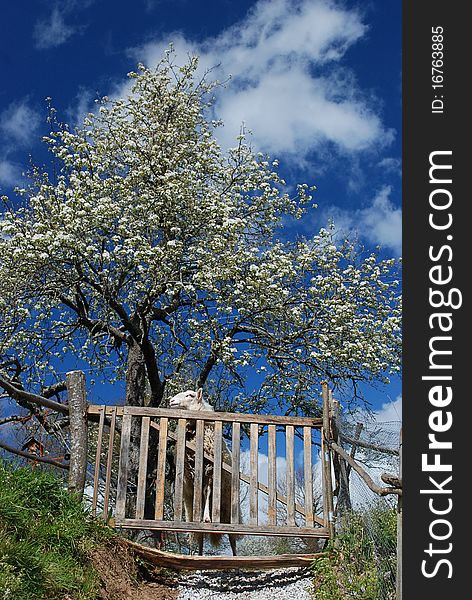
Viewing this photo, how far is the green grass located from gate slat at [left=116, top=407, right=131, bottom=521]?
569 mm

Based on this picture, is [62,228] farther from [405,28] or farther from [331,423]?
[405,28]

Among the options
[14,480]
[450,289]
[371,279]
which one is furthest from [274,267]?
[450,289]

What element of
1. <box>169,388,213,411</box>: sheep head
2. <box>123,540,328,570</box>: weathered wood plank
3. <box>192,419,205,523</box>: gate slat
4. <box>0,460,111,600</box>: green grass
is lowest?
<box>123,540,328,570</box>: weathered wood plank

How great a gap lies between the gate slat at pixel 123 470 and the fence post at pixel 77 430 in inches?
15.6

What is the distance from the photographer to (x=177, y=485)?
8172mm

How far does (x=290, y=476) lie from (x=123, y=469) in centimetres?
190

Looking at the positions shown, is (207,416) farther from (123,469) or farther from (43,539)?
(43,539)

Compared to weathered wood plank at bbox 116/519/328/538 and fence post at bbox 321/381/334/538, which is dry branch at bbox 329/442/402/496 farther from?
weathered wood plank at bbox 116/519/328/538

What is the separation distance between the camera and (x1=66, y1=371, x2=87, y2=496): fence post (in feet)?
26.0

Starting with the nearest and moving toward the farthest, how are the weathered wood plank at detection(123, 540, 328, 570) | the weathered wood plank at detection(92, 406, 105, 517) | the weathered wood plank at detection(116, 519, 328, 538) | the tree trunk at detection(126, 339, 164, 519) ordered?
the weathered wood plank at detection(92, 406, 105, 517), the weathered wood plank at detection(116, 519, 328, 538), the weathered wood plank at detection(123, 540, 328, 570), the tree trunk at detection(126, 339, 164, 519)

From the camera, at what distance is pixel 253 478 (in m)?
8.19

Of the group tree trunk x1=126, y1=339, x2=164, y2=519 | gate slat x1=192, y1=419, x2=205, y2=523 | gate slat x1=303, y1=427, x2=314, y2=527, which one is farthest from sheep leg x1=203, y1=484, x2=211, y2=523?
tree trunk x1=126, y1=339, x2=164, y2=519

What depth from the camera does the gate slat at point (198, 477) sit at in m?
8.02

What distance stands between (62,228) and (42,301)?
1.51 metres
